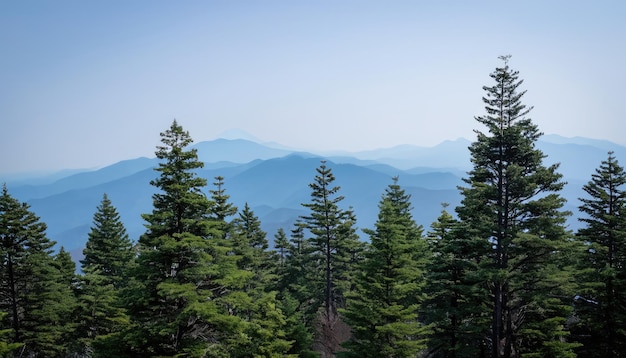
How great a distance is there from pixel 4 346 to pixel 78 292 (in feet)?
88.7

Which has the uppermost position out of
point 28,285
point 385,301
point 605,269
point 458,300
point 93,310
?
point 605,269

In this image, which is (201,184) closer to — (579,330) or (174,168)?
(174,168)

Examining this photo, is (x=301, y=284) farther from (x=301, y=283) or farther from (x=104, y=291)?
(x=104, y=291)

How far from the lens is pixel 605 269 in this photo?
22.8m

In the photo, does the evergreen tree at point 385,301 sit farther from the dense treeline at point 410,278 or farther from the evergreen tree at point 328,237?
the evergreen tree at point 328,237

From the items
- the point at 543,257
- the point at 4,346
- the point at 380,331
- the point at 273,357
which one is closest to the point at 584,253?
the point at 543,257

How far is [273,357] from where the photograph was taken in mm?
21234

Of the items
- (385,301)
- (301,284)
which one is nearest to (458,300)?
(385,301)

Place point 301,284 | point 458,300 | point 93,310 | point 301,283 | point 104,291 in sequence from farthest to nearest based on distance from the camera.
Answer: point 301,283 → point 301,284 → point 104,291 → point 93,310 → point 458,300

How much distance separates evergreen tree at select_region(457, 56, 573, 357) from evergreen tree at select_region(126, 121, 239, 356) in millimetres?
13563

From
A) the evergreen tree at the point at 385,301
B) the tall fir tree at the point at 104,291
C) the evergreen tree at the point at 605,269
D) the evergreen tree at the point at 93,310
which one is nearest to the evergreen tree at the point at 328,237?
the evergreen tree at the point at 385,301

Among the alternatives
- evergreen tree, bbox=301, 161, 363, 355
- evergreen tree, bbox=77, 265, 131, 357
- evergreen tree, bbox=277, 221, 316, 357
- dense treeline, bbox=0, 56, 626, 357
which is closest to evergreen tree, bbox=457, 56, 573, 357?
dense treeline, bbox=0, 56, 626, 357

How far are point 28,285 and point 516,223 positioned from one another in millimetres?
34796

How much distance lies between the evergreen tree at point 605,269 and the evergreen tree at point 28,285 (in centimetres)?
3616
